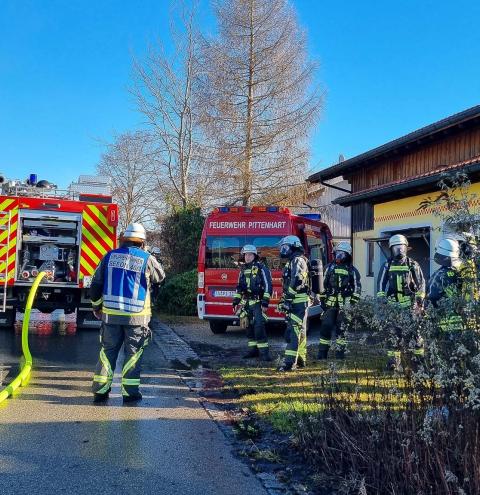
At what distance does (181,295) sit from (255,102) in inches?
336

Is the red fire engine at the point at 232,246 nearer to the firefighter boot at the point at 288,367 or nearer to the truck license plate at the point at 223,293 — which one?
the truck license plate at the point at 223,293

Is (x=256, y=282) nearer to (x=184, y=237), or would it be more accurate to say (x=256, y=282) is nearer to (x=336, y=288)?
(x=336, y=288)

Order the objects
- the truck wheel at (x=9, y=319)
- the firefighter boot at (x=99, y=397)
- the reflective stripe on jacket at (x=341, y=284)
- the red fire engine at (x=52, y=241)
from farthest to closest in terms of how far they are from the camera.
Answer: the truck wheel at (x=9, y=319) → the red fire engine at (x=52, y=241) → the reflective stripe on jacket at (x=341, y=284) → the firefighter boot at (x=99, y=397)

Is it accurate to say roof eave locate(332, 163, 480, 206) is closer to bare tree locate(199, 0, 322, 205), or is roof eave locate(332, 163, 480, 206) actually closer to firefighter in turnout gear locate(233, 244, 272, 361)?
firefighter in turnout gear locate(233, 244, 272, 361)

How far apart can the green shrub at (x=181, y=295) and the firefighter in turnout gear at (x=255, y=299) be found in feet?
22.9

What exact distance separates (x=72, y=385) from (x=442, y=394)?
183 inches

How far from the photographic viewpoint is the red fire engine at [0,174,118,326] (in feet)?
36.0

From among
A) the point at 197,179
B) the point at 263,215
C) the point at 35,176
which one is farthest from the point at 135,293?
the point at 197,179

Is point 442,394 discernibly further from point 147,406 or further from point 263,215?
point 263,215

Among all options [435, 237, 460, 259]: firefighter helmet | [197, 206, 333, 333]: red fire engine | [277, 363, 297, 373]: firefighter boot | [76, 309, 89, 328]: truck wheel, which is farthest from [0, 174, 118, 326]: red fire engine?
[435, 237, 460, 259]: firefighter helmet

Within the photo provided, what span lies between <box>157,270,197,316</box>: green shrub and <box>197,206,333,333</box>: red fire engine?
4.15 m

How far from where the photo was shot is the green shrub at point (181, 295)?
16062 mm

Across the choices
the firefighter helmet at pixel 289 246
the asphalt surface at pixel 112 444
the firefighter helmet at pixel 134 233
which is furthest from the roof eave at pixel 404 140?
the asphalt surface at pixel 112 444

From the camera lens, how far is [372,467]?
3578 mm
